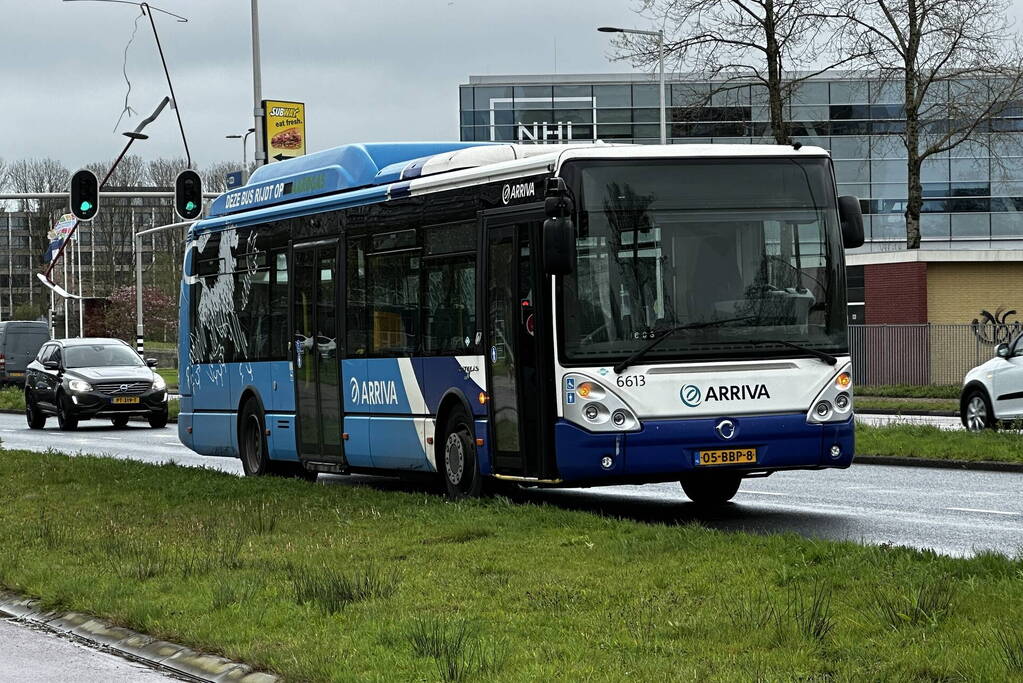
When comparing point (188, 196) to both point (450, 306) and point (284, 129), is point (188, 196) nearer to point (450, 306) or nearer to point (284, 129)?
point (284, 129)

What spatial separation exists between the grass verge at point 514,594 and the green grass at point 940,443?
26.6 ft

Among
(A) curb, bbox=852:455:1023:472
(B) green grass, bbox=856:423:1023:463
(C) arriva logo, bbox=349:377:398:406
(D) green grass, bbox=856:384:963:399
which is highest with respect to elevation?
(C) arriva logo, bbox=349:377:398:406

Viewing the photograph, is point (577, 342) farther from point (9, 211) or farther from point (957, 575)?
point (9, 211)

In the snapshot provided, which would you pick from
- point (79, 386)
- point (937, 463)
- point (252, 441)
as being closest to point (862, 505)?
point (937, 463)

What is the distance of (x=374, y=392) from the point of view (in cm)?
1678

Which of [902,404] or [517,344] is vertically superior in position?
[517,344]

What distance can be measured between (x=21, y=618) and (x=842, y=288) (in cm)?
715

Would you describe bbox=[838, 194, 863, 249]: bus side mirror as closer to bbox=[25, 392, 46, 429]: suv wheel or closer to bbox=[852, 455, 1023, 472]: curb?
bbox=[852, 455, 1023, 472]: curb

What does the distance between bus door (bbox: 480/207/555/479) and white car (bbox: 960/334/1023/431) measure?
34.9 ft

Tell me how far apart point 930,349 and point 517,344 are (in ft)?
95.4

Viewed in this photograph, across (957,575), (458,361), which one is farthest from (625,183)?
(957,575)

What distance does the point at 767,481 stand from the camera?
19000mm

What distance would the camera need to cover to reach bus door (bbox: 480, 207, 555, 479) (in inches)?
548

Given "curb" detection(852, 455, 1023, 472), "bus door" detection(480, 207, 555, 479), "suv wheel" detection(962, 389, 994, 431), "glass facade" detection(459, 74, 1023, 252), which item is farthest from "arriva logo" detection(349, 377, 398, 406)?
"glass facade" detection(459, 74, 1023, 252)
